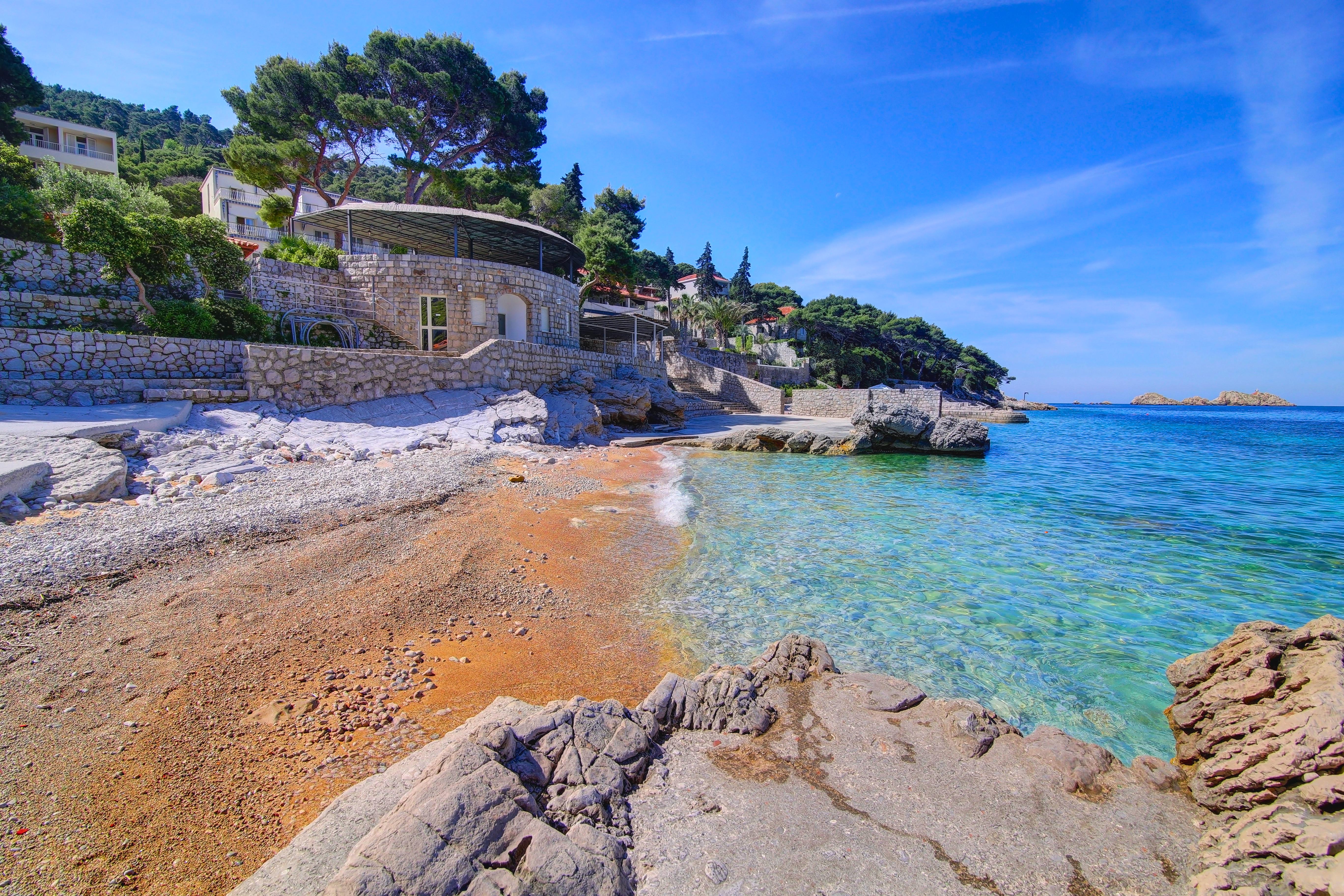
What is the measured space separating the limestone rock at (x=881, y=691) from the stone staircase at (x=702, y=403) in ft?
78.3

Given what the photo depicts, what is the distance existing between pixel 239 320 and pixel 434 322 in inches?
229

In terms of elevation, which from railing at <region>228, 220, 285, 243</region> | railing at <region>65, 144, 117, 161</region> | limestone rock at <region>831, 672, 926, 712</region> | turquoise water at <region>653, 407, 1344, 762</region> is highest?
railing at <region>65, 144, 117, 161</region>

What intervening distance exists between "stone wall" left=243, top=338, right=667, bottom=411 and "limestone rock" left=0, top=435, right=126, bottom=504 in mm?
4855

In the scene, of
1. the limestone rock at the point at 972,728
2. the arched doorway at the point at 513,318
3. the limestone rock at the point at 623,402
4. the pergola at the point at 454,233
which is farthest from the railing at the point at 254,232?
the limestone rock at the point at 972,728

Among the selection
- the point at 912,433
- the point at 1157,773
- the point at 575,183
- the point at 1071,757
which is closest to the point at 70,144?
the point at 575,183

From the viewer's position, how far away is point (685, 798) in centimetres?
272

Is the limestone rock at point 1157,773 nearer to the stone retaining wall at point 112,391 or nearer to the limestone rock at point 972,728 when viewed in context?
the limestone rock at point 972,728

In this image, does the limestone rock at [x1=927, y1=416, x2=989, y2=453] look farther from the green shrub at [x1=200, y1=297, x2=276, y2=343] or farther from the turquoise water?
the green shrub at [x1=200, y1=297, x2=276, y2=343]

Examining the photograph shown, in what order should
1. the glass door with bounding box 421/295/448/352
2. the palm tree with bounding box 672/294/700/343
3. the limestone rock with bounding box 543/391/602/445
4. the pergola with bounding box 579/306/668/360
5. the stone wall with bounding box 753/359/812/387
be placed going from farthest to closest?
the palm tree with bounding box 672/294/700/343 < the stone wall with bounding box 753/359/812/387 < the pergola with bounding box 579/306/668/360 < the glass door with bounding box 421/295/448/352 < the limestone rock with bounding box 543/391/602/445

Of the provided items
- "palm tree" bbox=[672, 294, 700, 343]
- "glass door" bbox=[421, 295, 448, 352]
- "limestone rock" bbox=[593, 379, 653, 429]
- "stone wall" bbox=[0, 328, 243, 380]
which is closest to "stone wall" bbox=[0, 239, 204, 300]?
"stone wall" bbox=[0, 328, 243, 380]

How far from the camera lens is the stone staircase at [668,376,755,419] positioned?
30594mm

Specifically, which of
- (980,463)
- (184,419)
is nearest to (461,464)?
(184,419)

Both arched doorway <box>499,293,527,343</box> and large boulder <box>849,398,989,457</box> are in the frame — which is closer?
arched doorway <box>499,293,527,343</box>

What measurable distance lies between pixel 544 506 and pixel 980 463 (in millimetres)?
16882
